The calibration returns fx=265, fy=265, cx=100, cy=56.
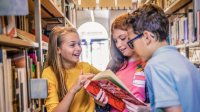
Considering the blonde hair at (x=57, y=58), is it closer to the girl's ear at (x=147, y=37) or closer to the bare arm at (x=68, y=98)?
the bare arm at (x=68, y=98)

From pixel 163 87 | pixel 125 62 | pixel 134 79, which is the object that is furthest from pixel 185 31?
pixel 163 87

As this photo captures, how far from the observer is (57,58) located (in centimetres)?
160

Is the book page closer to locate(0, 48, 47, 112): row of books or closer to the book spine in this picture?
the book spine

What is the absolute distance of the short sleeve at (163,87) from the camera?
3.11 feet

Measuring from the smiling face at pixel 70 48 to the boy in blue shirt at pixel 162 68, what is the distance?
0.52 metres

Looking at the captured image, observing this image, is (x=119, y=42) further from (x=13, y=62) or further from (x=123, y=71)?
(x=13, y=62)

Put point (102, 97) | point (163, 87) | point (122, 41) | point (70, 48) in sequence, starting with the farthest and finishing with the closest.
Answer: point (70, 48) → point (122, 41) → point (102, 97) → point (163, 87)

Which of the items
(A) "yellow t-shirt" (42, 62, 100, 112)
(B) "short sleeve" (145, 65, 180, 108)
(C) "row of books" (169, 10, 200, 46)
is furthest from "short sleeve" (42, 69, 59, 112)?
(C) "row of books" (169, 10, 200, 46)

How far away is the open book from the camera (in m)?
1.18

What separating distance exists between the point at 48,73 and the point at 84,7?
3.32 m

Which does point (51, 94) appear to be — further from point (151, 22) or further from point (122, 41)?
point (151, 22)

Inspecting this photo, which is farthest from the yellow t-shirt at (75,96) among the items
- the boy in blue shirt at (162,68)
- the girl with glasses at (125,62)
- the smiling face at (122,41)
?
the boy in blue shirt at (162,68)

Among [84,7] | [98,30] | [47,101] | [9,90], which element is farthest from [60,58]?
[98,30]

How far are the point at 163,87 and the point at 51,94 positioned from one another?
0.71 metres
